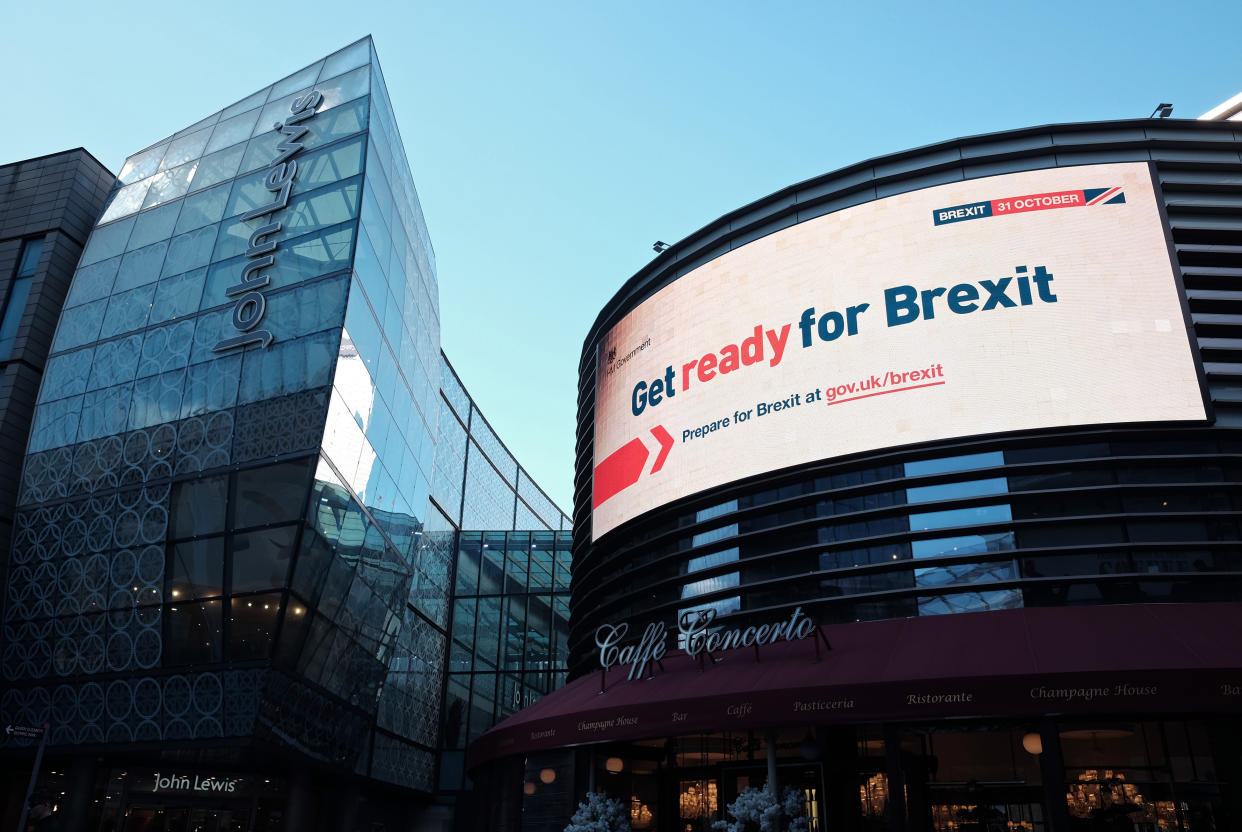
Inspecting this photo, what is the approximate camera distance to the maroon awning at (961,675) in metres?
17.2

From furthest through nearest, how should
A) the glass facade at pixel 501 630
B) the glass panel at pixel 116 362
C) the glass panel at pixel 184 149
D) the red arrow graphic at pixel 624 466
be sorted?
1. the glass facade at pixel 501 630
2. the glass panel at pixel 184 149
3. the red arrow graphic at pixel 624 466
4. the glass panel at pixel 116 362

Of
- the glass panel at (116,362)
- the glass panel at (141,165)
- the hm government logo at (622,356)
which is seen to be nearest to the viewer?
the glass panel at (116,362)

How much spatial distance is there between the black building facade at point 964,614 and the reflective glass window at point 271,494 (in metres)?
8.47

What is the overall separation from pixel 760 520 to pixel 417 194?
866 inches

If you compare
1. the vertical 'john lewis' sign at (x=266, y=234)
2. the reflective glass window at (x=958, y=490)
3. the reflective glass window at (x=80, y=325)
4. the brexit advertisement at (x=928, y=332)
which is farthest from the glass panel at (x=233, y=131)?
the reflective glass window at (x=958, y=490)

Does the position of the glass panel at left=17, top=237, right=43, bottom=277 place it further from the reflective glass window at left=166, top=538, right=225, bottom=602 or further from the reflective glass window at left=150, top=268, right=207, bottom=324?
the reflective glass window at left=166, top=538, right=225, bottom=602

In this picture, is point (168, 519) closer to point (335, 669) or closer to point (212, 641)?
Result: point (212, 641)

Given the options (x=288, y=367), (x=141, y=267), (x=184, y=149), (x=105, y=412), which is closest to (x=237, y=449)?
(x=288, y=367)

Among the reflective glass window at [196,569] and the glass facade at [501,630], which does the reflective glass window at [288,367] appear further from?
the glass facade at [501,630]

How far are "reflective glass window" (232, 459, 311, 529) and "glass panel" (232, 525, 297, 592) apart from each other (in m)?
0.37

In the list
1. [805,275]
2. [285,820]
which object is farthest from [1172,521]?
[285,820]

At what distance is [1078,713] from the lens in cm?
1738

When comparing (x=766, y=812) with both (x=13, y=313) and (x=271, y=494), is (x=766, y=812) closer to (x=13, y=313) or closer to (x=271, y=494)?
(x=271, y=494)

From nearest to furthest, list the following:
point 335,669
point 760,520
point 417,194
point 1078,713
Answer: point 1078,713 → point 760,520 → point 335,669 → point 417,194
